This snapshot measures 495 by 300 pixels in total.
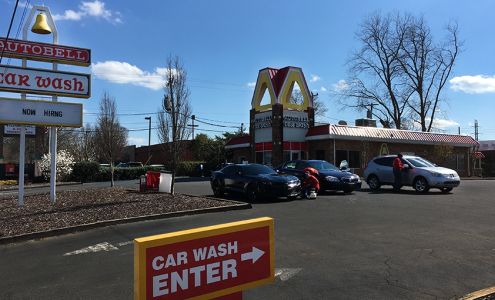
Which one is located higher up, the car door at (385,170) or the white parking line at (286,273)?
the car door at (385,170)

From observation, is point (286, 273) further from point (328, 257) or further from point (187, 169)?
point (187, 169)

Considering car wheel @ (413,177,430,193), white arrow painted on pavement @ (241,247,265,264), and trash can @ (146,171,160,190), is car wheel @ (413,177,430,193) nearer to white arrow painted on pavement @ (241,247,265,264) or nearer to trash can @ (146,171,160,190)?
trash can @ (146,171,160,190)

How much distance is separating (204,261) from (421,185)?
58.0 ft

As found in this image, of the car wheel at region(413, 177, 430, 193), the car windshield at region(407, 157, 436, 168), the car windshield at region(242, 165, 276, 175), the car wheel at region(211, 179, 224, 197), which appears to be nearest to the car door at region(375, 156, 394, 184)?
the car windshield at region(407, 157, 436, 168)

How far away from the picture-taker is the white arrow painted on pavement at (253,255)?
11.4ft

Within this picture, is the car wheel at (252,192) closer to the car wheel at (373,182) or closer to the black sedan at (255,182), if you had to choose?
the black sedan at (255,182)

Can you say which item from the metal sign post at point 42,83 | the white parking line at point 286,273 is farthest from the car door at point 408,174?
the white parking line at point 286,273

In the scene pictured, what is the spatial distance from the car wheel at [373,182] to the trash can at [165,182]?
9.48 meters

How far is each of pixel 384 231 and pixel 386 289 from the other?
13.2 feet

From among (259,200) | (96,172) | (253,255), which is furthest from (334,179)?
(96,172)

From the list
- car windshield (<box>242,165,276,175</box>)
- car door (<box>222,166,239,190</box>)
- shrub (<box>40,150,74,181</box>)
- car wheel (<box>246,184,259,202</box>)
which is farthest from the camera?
shrub (<box>40,150,74,181</box>)

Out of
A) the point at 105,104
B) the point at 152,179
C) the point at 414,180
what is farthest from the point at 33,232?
the point at 105,104

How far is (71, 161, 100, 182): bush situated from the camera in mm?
32688

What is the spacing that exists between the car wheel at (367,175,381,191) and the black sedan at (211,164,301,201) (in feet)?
20.1
